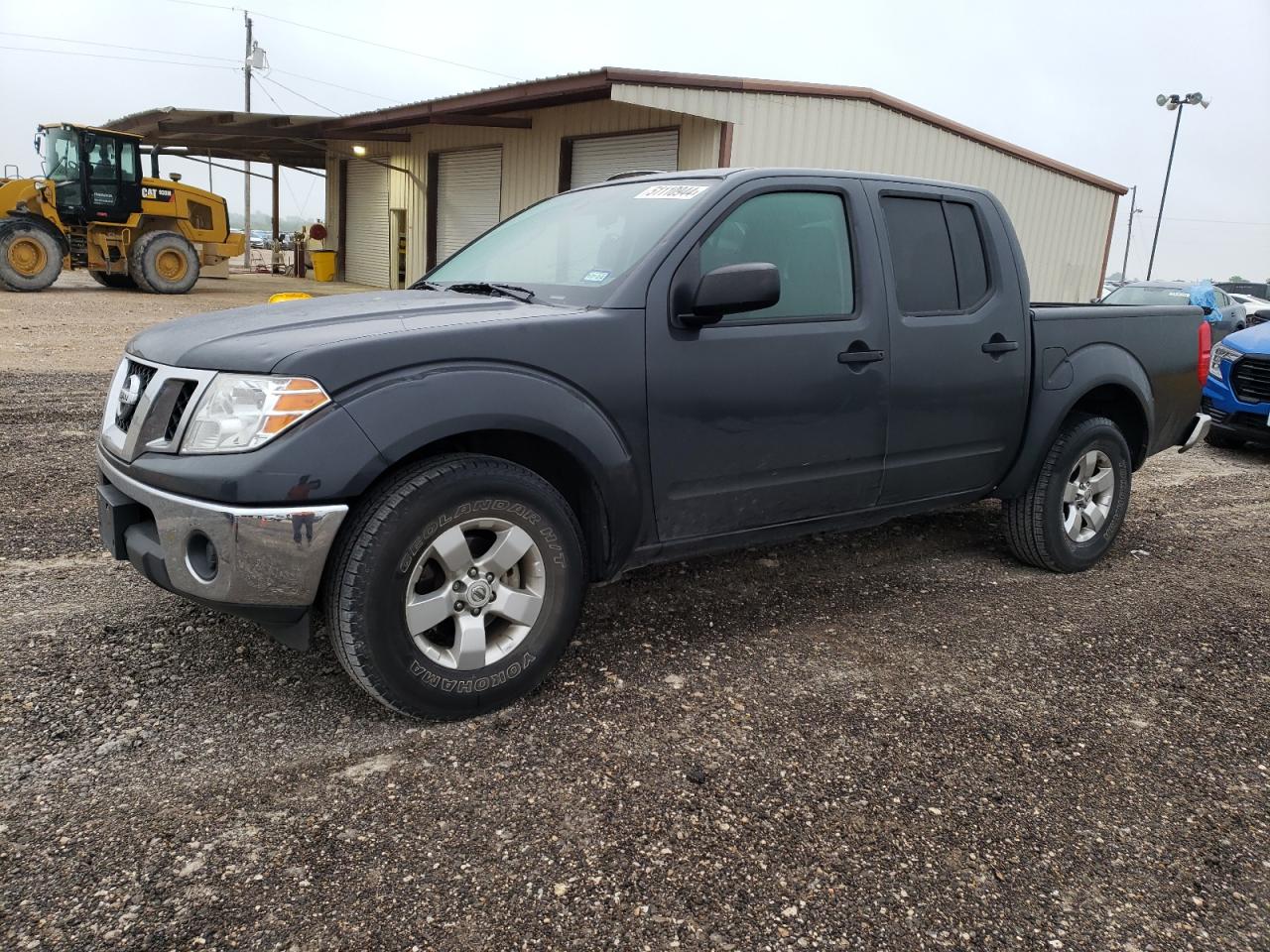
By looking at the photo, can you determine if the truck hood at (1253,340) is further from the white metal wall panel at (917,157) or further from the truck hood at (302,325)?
the truck hood at (302,325)

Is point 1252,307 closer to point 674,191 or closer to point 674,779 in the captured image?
point 674,191

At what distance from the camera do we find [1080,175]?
1831cm

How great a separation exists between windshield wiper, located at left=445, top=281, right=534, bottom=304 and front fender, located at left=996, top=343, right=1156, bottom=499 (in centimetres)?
249

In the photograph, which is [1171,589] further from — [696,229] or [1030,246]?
[1030,246]

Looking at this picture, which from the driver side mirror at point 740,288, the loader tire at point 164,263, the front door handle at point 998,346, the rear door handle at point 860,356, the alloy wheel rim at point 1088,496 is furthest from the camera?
the loader tire at point 164,263

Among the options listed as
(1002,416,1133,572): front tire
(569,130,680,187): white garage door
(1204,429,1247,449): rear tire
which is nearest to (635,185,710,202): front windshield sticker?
(1002,416,1133,572): front tire

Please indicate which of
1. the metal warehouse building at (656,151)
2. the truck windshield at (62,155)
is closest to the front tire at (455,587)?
the metal warehouse building at (656,151)

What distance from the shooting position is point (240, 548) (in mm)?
2693

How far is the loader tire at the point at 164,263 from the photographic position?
1888cm

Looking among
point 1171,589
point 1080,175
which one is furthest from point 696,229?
point 1080,175

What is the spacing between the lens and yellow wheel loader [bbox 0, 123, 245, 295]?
1761cm

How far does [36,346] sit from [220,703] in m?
9.97

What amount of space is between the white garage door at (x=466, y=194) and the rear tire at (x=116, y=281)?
6.40 metres

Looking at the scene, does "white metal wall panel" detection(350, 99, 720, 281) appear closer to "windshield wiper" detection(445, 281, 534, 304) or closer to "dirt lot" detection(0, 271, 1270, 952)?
"windshield wiper" detection(445, 281, 534, 304)
